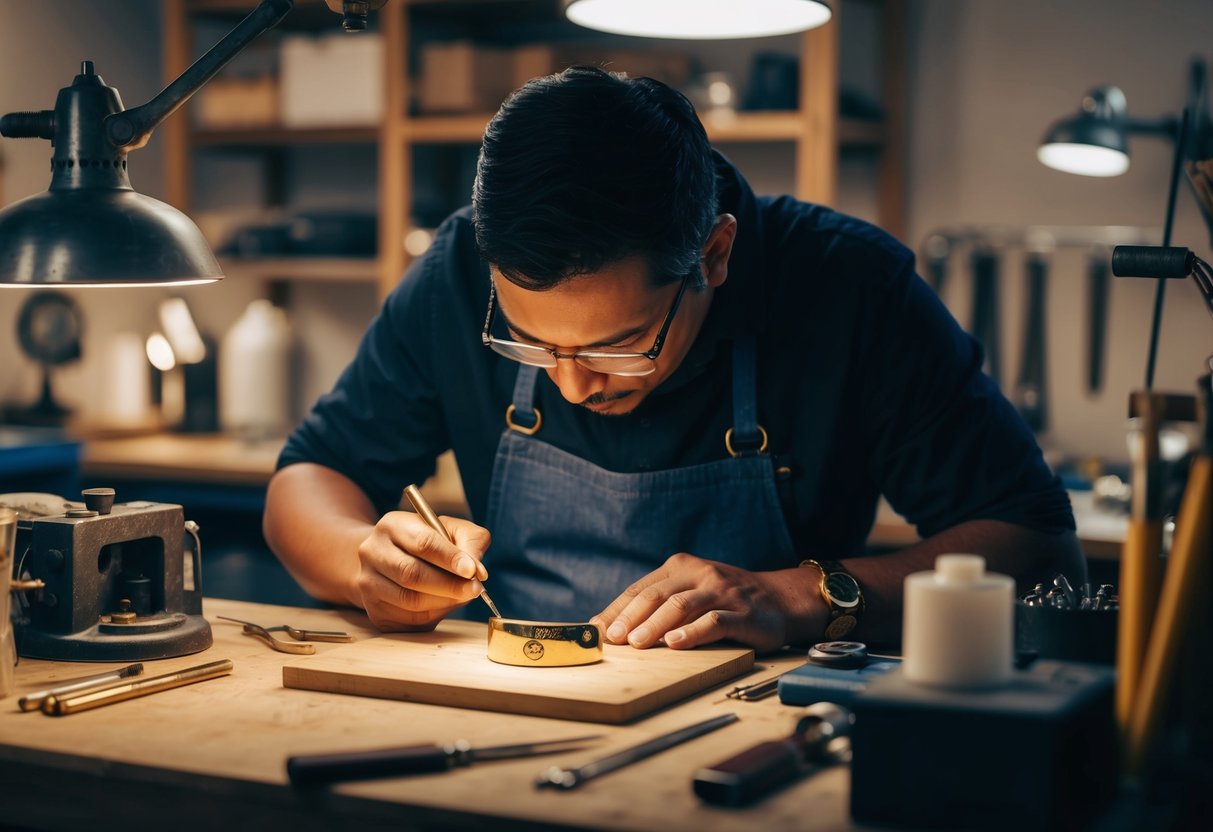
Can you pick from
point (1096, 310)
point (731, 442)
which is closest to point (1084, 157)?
point (1096, 310)

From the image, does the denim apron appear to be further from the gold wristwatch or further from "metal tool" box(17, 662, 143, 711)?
"metal tool" box(17, 662, 143, 711)

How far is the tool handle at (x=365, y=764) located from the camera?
1181mm

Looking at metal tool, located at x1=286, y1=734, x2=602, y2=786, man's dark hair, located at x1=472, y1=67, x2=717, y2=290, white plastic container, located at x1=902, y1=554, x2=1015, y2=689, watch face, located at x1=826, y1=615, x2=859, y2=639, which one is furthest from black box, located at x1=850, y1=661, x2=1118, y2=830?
man's dark hair, located at x1=472, y1=67, x2=717, y2=290

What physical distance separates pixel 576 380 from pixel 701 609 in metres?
0.36

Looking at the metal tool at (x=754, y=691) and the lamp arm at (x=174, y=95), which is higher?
the lamp arm at (x=174, y=95)

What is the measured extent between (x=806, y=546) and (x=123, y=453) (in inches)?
104

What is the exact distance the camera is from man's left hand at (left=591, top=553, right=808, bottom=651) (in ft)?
5.37

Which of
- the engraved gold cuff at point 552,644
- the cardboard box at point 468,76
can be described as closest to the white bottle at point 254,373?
the cardboard box at point 468,76

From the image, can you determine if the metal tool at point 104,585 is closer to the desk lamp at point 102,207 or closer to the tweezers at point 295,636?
the tweezers at point 295,636

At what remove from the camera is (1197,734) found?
116 centimetres

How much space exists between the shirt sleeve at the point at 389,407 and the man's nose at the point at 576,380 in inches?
17.6

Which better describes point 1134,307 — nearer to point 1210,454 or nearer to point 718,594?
point 718,594

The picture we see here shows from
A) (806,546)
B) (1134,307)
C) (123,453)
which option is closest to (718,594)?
(806,546)

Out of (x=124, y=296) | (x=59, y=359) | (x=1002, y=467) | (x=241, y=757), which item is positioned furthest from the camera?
(x=124, y=296)
